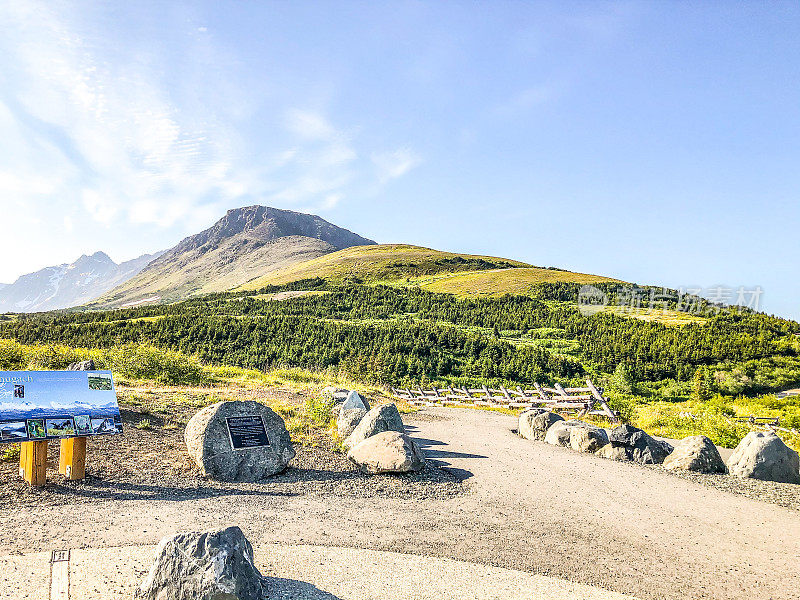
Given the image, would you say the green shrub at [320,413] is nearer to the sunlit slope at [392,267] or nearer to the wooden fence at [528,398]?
the wooden fence at [528,398]

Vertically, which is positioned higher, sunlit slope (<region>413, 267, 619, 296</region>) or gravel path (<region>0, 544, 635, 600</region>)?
sunlit slope (<region>413, 267, 619, 296</region>)

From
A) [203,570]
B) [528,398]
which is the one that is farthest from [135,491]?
[528,398]

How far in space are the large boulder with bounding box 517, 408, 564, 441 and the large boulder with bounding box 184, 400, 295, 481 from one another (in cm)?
933

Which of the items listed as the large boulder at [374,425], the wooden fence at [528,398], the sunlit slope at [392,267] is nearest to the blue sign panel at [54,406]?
the large boulder at [374,425]

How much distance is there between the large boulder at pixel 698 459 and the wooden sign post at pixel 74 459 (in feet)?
40.7

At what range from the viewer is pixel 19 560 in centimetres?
527

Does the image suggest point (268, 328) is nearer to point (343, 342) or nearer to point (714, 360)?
point (343, 342)

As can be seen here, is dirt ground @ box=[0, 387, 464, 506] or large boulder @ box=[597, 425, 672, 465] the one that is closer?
dirt ground @ box=[0, 387, 464, 506]

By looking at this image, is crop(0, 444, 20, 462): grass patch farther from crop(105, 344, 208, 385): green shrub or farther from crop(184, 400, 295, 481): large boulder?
crop(105, 344, 208, 385): green shrub

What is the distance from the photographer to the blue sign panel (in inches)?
293

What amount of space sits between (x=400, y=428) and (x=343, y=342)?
4004 centimetres

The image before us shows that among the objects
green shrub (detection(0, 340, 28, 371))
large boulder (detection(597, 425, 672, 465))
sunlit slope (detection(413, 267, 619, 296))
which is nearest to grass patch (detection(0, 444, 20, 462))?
green shrub (detection(0, 340, 28, 371))

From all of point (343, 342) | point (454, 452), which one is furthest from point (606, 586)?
point (343, 342)

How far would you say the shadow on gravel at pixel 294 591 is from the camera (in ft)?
15.8
